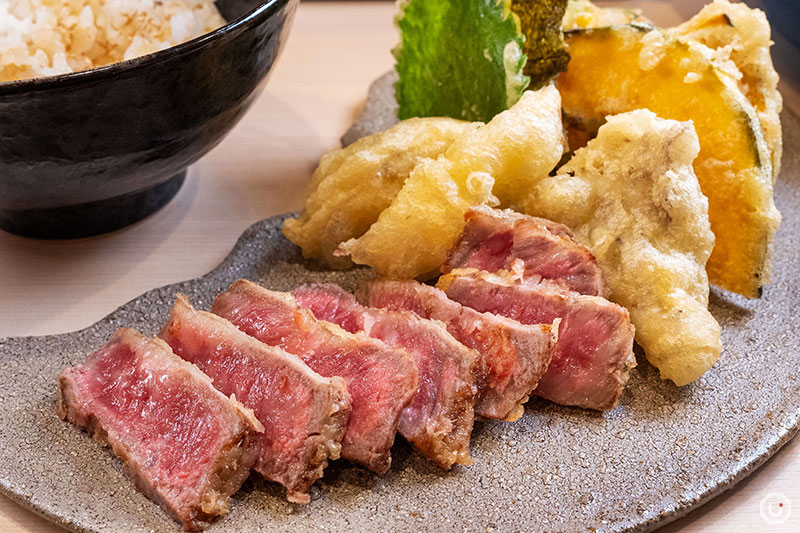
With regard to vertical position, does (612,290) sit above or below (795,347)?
above

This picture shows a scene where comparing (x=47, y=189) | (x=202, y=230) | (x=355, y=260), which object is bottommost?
(x=202, y=230)

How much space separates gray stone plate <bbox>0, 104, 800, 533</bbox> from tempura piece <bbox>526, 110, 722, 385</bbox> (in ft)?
0.56

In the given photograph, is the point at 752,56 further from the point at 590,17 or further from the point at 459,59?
the point at 459,59

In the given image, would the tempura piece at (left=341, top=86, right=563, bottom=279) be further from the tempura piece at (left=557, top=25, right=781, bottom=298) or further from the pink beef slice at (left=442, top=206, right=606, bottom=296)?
the tempura piece at (left=557, top=25, right=781, bottom=298)

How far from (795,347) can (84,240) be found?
2350mm

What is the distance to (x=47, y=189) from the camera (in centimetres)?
228

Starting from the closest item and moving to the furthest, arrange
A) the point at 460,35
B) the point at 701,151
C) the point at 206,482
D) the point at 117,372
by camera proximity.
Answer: the point at 206,482
the point at 117,372
the point at 701,151
the point at 460,35

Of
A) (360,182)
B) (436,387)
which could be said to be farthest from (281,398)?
(360,182)

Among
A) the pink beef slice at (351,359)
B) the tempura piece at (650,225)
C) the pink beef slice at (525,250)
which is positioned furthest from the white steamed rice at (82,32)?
the tempura piece at (650,225)

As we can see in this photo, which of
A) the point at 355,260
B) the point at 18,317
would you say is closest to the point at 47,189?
the point at 18,317

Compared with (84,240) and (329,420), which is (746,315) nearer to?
(329,420)

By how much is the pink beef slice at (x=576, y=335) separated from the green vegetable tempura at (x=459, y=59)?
81cm

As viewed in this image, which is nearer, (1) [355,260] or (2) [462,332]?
(2) [462,332]

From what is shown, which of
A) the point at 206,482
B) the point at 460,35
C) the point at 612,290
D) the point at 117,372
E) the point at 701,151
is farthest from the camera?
the point at 460,35
